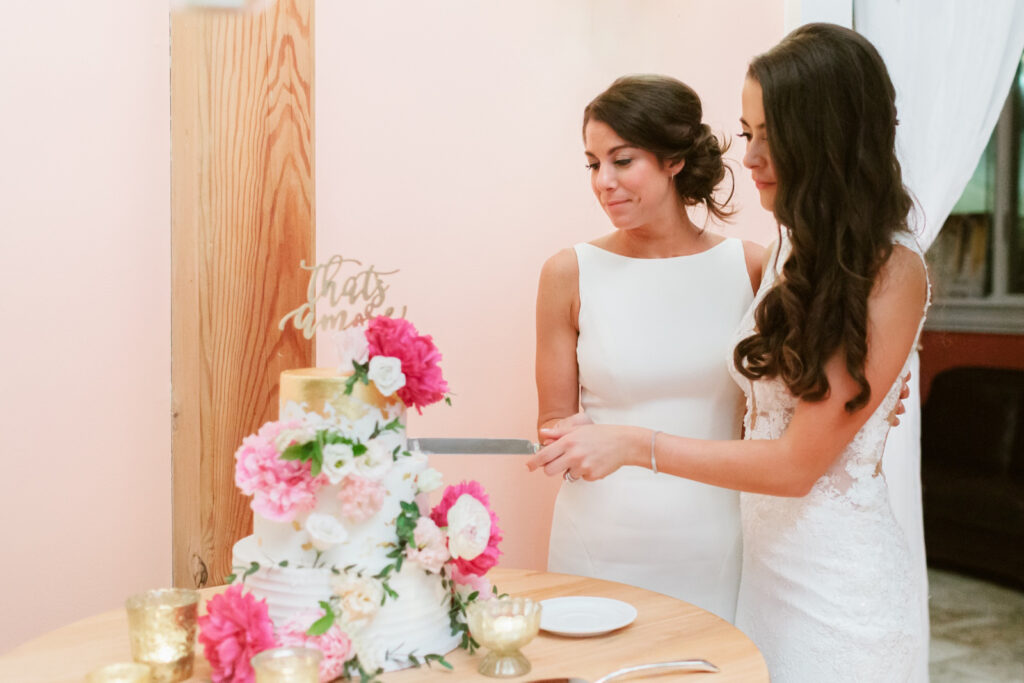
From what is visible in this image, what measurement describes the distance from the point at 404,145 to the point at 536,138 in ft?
1.39

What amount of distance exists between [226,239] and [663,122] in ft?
3.23

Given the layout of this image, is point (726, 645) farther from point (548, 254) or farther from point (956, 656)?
point (956, 656)

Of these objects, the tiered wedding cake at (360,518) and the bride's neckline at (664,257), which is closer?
the tiered wedding cake at (360,518)

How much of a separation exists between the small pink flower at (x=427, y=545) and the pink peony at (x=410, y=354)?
6.7 inches

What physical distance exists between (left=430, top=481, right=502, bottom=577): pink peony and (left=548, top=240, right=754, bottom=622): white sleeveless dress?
745mm

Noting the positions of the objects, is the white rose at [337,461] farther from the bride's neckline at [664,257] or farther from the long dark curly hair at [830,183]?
the bride's neckline at [664,257]

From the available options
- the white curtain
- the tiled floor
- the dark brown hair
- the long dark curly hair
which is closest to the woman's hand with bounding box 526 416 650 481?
the long dark curly hair

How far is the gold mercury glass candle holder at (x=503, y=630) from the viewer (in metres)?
1.25

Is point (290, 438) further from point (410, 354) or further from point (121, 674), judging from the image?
point (121, 674)

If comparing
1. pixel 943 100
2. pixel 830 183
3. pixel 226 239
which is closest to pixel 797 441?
pixel 830 183

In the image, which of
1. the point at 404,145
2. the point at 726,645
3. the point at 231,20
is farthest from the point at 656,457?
the point at 231,20

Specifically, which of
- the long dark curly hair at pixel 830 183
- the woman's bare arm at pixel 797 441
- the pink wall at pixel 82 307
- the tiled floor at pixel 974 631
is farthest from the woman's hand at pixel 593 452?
the tiled floor at pixel 974 631

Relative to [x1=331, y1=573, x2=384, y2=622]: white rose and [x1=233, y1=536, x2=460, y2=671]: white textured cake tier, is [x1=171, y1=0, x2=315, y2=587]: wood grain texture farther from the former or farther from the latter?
Result: [x1=331, y1=573, x2=384, y2=622]: white rose

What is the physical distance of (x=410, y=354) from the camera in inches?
49.4
